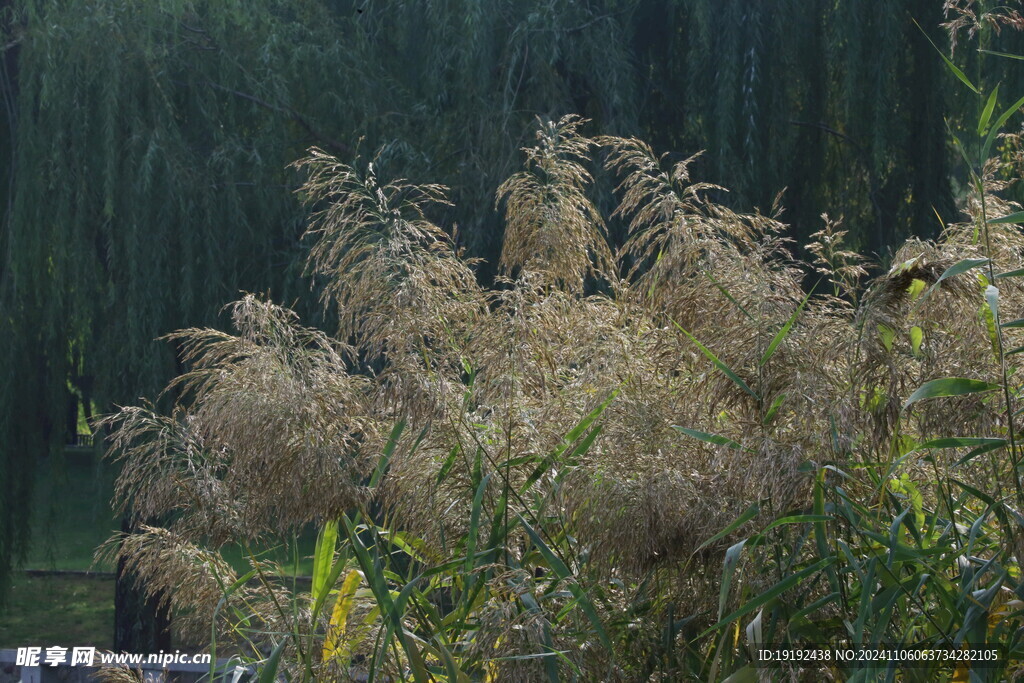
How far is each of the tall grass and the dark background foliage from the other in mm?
3100

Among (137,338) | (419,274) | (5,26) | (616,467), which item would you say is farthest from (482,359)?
(5,26)

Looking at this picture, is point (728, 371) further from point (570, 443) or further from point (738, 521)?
point (570, 443)

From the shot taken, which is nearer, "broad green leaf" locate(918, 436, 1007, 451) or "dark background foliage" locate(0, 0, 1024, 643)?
"broad green leaf" locate(918, 436, 1007, 451)

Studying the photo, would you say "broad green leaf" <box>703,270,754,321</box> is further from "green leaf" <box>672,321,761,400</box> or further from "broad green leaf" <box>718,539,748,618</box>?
"broad green leaf" <box>718,539,748,618</box>

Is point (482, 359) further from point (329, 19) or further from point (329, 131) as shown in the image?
point (329, 19)

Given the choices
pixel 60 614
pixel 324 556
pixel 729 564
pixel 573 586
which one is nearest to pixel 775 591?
pixel 729 564

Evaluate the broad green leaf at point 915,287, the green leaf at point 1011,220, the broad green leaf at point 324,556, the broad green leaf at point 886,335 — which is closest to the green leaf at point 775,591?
the broad green leaf at point 886,335

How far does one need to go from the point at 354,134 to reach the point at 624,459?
4581mm

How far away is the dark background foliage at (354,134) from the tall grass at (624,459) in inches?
122

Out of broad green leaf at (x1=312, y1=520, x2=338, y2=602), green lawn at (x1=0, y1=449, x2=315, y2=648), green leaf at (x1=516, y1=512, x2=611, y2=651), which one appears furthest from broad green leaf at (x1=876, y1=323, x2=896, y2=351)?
green lawn at (x1=0, y1=449, x2=315, y2=648)

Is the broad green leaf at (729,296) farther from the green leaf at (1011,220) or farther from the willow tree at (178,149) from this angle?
the willow tree at (178,149)

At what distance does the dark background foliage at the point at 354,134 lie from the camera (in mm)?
6129

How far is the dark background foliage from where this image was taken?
6129mm

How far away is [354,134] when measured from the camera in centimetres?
666
